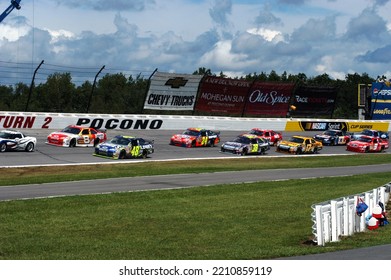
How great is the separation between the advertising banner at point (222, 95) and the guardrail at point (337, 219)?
123ft

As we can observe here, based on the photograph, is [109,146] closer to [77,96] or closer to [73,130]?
[73,130]

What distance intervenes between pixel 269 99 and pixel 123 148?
25.1 meters

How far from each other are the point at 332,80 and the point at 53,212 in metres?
104

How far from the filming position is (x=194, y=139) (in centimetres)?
4497

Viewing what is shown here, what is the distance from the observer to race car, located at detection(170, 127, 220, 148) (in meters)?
44.7

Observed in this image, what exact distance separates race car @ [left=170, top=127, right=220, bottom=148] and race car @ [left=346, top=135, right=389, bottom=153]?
11617 millimetres

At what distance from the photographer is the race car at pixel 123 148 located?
37312mm

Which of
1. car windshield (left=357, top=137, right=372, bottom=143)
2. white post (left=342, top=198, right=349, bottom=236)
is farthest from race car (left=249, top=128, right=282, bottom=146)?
white post (left=342, top=198, right=349, bottom=236)

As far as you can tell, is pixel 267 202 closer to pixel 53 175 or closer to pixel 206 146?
pixel 53 175

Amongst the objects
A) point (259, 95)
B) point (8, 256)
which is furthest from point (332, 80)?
point (8, 256)

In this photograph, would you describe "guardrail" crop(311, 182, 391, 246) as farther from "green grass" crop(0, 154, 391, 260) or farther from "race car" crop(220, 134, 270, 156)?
"race car" crop(220, 134, 270, 156)

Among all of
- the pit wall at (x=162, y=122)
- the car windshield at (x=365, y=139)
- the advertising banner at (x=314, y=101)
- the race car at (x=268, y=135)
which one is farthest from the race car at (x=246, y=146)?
the advertising banner at (x=314, y=101)

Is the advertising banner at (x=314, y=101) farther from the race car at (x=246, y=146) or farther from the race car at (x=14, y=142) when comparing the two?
the race car at (x=14, y=142)

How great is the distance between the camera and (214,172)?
32.7 m
